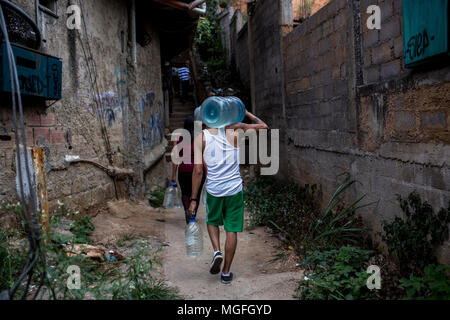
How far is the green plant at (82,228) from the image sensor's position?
4.34 m

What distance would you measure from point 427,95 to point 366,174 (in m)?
1.28

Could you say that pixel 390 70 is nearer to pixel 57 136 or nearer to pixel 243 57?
pixel 57 136

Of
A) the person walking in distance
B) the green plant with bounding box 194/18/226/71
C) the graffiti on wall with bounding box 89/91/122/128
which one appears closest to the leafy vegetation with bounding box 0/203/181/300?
the graffiti on wall with bounding box 89/91/122/128

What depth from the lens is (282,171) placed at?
24.6ft

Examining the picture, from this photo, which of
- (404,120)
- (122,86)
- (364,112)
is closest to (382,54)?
(364,112)

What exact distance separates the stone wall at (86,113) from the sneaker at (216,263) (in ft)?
6.72

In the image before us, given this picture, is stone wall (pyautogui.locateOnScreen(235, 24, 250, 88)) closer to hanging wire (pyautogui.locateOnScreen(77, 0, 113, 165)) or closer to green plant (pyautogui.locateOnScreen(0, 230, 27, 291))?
hanging wire (pyautogui.locateOnScreen(77, 0, 113, 165))

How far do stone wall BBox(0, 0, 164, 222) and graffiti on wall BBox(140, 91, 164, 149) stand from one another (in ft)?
0.40

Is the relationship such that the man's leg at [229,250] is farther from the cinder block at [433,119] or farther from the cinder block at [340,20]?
the cinder block at [340,20]

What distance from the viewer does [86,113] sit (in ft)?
17.7

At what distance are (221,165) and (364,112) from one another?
175 centimetres
